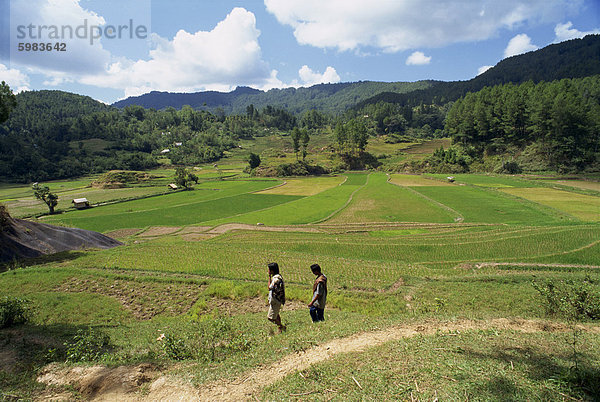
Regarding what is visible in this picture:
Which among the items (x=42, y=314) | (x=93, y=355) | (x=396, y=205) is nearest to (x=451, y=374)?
(x=93, y=355)

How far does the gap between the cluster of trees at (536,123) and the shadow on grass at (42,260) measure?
326 ft

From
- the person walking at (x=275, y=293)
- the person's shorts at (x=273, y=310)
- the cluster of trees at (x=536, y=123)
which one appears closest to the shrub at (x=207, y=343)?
the person's shorts at (x=273, y=310)

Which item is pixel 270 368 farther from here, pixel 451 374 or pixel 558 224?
pixel 558 224

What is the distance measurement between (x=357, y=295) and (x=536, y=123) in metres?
94.5

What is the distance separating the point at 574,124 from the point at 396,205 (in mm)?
62841

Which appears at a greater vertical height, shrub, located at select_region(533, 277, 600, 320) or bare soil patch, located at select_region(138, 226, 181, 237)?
shrub, located at select_region(533, 277, 600, 320)

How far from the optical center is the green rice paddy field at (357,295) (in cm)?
624

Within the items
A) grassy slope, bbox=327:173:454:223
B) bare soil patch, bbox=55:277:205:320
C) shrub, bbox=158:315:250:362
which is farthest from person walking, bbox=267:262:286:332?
grassy slope, bbox=327:173:454:223

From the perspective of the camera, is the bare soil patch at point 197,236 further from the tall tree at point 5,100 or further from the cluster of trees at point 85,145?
the cluster of trees at point 85,145

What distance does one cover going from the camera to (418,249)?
2695cm

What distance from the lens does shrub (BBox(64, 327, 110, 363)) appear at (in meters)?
8.05

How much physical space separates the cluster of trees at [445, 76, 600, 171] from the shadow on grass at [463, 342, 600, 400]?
3450 inches

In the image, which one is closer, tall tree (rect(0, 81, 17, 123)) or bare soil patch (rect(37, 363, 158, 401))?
bare soil patch (rect(37, 363, 158, 401))

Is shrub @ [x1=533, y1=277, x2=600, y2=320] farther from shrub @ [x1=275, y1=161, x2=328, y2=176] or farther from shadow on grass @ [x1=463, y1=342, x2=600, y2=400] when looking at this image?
shrub @ [x1=275, y1=161, x2=328, y2=176]
